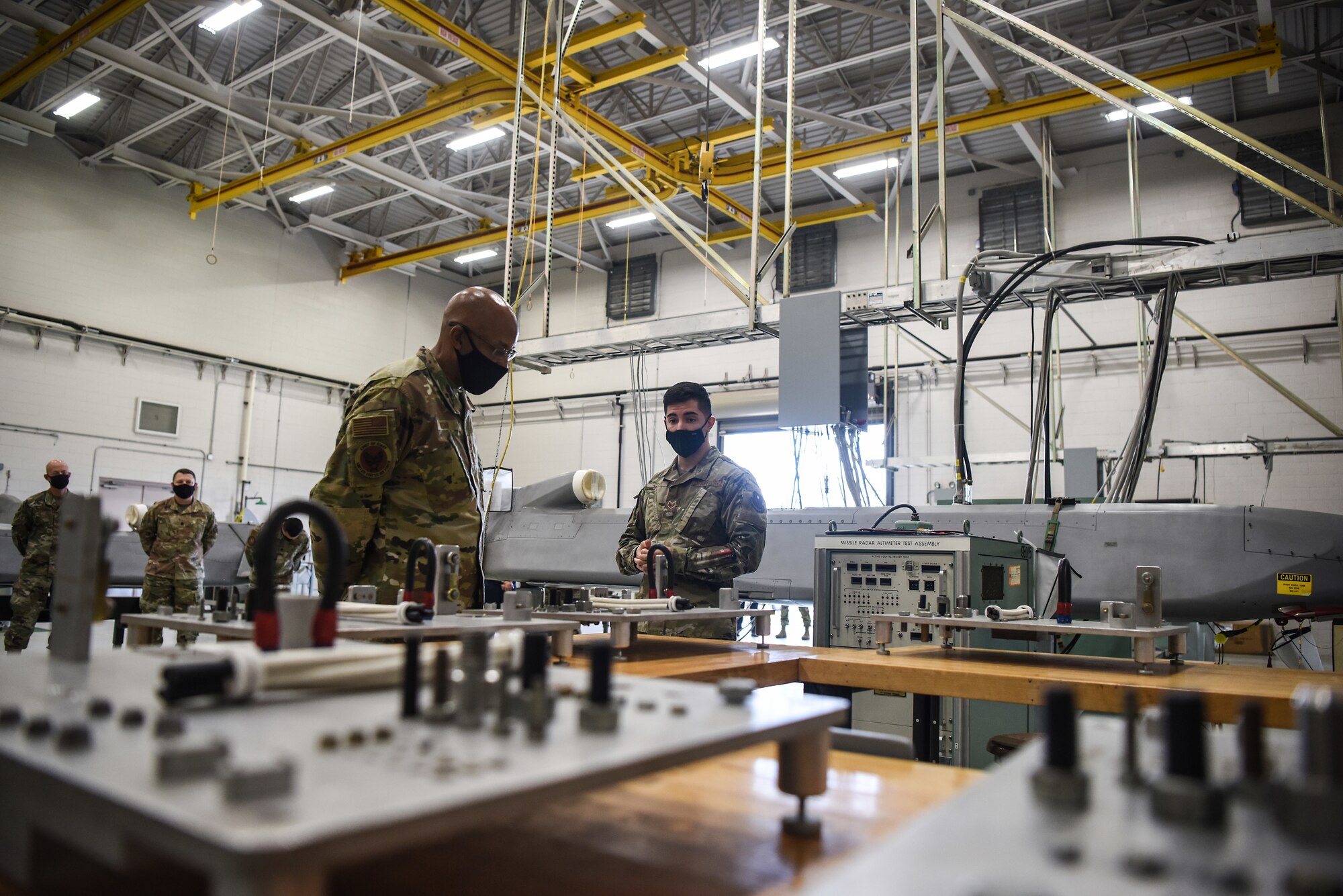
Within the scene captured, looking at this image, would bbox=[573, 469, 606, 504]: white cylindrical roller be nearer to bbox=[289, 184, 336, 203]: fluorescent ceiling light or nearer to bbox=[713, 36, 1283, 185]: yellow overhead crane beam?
bbox=[713, 36, 1283, 185]: yellow overhead crane beam

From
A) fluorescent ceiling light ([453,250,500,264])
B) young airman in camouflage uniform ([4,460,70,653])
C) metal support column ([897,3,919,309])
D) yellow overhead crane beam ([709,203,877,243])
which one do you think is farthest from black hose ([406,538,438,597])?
fluorescent ceiling light ([453,250,500,264])

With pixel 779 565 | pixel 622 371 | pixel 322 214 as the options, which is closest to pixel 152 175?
pixel 322 214

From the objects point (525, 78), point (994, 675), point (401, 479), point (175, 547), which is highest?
point (525, 78)

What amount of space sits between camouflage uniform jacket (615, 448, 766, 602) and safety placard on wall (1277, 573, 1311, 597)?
139 inches

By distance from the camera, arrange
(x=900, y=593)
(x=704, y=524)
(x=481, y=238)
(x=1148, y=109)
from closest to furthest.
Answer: (x=900, y=593) < (x=704, y=524) < (x=1148, y=109) < (x=481, y=238)

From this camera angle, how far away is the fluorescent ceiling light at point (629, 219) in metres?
13.3

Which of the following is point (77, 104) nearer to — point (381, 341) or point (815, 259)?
point (381, 341)

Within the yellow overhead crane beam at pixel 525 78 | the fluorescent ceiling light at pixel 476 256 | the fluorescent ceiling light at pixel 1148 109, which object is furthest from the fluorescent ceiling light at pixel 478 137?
the fluorescent ceiling light at pixel 1148 109

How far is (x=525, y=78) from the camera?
789 centimetres

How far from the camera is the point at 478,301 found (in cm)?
310

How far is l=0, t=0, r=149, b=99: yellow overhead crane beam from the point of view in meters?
8.46

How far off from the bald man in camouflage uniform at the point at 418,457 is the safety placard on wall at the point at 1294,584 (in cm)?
481

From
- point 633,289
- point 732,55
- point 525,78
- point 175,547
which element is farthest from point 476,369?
point 633,289

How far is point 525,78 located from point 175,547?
5.30m
